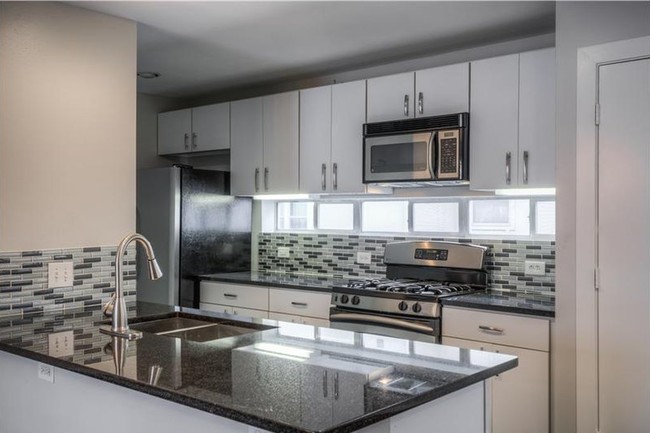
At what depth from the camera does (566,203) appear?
113 inches

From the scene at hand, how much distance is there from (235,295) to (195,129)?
144 cm

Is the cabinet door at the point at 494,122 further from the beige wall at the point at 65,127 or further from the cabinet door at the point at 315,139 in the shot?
the beige wall at the point at 65,127

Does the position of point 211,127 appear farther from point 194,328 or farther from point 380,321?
point 194,328

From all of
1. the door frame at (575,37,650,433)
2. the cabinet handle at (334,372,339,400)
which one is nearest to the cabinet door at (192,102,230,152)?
the door frame at (575,37,650,433)

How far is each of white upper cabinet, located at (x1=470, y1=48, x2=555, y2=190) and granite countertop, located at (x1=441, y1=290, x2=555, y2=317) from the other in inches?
23.8

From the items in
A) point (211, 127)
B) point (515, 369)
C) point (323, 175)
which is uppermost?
point (211, 127)

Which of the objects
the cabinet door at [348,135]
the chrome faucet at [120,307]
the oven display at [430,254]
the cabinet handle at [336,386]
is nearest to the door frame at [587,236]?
the oven display at [430,254]

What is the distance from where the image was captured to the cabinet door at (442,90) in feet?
11.5

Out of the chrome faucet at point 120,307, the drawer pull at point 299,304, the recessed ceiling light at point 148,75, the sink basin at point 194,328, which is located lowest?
the drawer pull at point 299,304

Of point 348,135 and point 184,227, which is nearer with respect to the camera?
point 348,135

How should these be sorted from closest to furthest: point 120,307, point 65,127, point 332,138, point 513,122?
point 120,307 < point 65,127 < point 513,122 < point 332,138

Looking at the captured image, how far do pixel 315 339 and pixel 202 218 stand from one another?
8.66 ft

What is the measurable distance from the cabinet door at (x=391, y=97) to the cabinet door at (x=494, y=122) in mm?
404

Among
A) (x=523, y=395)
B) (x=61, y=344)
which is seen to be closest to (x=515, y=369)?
(x=523, y=395)
